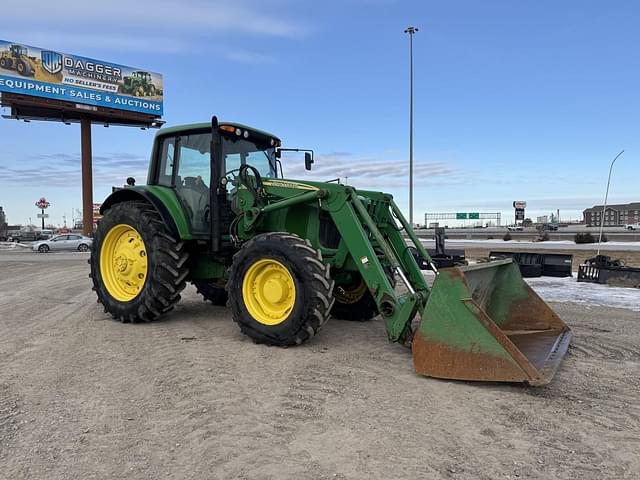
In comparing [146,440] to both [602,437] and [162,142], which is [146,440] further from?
[162,142]

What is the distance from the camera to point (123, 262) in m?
6.99

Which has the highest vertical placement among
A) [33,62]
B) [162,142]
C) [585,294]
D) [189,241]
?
[33,62]

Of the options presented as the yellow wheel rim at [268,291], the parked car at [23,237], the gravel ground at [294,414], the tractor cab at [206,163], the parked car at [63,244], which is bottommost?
the parked car at [23,237]

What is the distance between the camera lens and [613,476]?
2.81 m

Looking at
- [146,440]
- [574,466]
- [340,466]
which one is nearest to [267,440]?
[340,466]

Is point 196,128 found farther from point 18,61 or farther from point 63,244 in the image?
point 18,61

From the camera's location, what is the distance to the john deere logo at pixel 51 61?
3816 cm

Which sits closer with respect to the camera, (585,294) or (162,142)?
(162,142)

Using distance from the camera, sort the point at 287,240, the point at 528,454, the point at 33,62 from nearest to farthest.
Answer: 1. the point at 528,454
2. the point at 287,240
3. the point at 33,62

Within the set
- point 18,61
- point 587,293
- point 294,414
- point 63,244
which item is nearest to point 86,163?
point 18,61

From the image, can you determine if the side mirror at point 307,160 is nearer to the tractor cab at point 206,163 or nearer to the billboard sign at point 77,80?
the tractor cab at point 206,163

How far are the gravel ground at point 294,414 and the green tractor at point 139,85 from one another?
134 feet

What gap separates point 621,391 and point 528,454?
1.61 meters

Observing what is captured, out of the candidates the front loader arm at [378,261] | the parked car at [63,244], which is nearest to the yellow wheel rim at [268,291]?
the front loader arm at [378,261]
